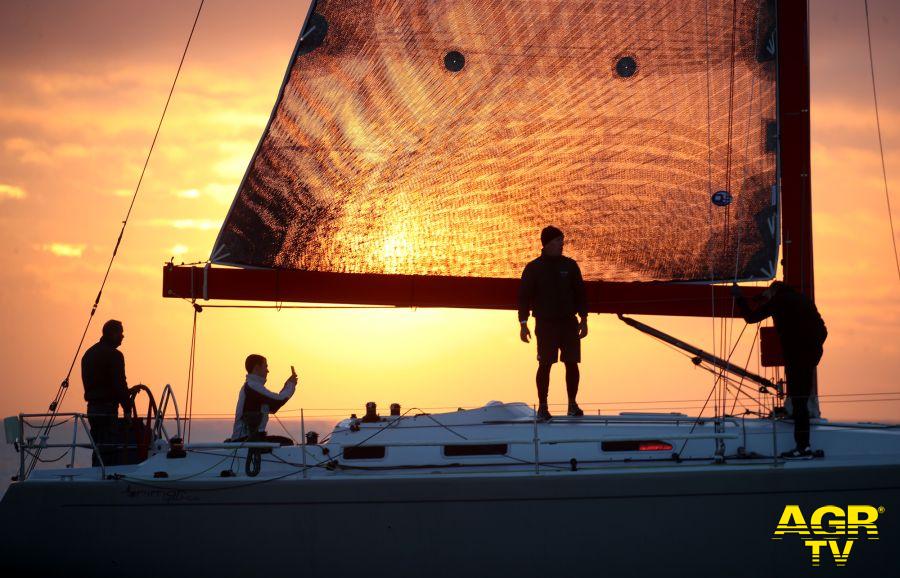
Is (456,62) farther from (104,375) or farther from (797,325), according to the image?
(104,375)

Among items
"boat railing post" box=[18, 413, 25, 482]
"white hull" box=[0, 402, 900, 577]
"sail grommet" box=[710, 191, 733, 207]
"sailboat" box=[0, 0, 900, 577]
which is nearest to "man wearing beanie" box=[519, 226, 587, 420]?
"sailboat" box=[0, 0, 900, 577]

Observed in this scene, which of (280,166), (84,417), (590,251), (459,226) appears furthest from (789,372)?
(84,417)

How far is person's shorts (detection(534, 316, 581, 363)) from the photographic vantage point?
10.0 metres

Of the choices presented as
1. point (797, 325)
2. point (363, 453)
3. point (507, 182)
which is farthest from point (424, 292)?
point (797, 325)

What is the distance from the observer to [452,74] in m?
11.2

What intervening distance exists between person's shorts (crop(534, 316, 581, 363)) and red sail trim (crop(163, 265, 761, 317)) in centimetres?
84

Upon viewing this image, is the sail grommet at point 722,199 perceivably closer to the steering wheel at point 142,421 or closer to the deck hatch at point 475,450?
the deck hatch at point 475,450

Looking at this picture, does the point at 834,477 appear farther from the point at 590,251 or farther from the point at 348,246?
the point at 348,246

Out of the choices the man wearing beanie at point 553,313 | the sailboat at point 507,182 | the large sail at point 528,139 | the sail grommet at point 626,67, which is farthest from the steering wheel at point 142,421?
the sail grommet at point 626,67

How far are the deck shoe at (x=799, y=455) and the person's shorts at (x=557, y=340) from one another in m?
1.82

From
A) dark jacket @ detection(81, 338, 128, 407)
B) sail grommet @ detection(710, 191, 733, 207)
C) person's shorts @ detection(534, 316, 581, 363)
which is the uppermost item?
sail grommet @ detection(710, 191, 733, 207)

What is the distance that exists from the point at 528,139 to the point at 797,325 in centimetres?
311

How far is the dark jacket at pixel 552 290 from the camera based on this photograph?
10031mm

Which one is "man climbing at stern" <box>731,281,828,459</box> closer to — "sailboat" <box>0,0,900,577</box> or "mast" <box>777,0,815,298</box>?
"sailboat" <box>0,0,900,577</box>
